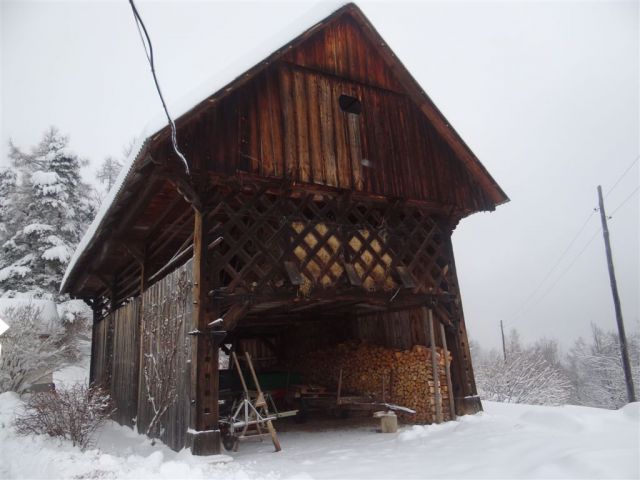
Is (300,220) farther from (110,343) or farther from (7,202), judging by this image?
(7,202)

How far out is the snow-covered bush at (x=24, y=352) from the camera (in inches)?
541

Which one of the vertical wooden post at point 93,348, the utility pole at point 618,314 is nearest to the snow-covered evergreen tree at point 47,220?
the vertical wooden post at point 93,348

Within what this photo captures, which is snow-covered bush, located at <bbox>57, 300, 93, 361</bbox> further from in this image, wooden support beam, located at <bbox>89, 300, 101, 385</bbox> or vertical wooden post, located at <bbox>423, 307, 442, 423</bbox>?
vertical wooden post, located at <bbox>423, 307, 442, 423</bbox>

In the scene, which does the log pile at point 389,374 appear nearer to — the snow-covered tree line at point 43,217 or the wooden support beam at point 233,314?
the wooden support beam at point 233,314

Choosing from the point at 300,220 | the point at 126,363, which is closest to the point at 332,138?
the point at 300,220

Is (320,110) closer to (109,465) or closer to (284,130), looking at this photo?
(284,130)

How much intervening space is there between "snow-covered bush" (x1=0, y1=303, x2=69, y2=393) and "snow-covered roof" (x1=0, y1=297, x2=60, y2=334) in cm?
10

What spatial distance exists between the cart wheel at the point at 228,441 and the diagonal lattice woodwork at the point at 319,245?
8.35 ft

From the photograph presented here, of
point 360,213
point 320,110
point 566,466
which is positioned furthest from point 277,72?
point 566,466

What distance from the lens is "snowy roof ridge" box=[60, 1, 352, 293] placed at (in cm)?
773

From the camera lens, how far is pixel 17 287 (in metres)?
24.7

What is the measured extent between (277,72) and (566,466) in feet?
26.3

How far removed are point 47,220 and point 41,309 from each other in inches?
292

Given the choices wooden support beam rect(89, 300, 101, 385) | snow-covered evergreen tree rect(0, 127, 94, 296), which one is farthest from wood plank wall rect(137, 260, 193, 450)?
snow-covered evergreen tree rect(0, 127, 94, 296)
